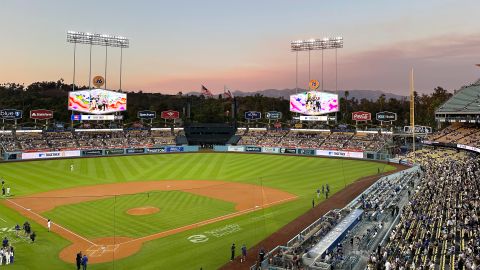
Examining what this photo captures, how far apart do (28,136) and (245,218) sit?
58.4 m

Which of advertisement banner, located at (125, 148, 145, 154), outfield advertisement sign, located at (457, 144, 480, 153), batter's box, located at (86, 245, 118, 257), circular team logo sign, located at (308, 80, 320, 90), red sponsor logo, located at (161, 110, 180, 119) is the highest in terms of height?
circular team logo sign, located at (308, 80, 320, 90)

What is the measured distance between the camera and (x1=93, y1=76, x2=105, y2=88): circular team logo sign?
2896 inches

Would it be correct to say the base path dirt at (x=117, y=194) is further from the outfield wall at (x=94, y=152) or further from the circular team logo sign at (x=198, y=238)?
the outfield wall at (x=94, y=152)

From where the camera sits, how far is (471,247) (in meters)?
17.9

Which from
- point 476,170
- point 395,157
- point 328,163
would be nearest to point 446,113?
point 395,157

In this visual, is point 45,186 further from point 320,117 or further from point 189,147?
point 320,117

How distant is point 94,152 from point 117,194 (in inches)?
1315

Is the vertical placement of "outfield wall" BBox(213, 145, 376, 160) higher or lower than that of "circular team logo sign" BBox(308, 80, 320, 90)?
lower

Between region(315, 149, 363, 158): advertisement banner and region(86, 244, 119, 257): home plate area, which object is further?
region(315, 149, 363, 158): advertisement banner

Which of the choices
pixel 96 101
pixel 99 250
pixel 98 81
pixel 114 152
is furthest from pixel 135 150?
pixel 99 250

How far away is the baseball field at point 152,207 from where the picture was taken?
22.6 metres

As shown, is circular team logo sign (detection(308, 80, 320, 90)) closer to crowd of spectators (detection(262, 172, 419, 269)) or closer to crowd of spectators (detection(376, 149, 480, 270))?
crowd of spectators (detection(262, 172, 419, 269))

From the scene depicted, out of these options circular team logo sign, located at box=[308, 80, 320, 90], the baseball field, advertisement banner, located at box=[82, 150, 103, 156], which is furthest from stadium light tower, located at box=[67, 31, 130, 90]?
circular team logo sign, located at box=[308, 80, 320, 90]

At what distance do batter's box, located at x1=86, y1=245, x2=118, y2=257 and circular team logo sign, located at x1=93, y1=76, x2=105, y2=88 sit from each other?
56.7 meters
